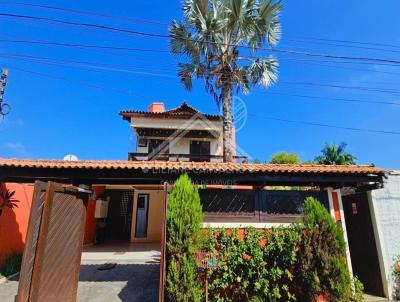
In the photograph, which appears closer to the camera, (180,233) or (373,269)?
(180,233)

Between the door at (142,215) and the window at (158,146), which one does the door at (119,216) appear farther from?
the window at (158,146)

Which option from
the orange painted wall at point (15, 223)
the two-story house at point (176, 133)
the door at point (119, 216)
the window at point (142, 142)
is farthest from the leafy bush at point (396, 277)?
the window at point (142, 142)

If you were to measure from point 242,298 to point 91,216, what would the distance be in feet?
34.1

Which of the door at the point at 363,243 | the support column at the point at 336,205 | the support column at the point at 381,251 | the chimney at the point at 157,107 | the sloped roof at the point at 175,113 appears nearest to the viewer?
the support column at the point at 381,251

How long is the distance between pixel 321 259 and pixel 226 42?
9391mm

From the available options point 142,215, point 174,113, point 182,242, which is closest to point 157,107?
point 174,113

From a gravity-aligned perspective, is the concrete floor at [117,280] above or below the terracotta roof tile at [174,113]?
below

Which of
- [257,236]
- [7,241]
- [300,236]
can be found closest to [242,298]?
[257,236]

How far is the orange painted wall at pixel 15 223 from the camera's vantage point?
25.0 ft

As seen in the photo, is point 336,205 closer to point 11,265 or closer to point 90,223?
point 11,265

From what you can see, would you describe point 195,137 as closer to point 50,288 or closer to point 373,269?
point 373,269

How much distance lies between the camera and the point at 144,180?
23.8ft

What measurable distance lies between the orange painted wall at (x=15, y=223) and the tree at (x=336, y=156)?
25928 millimetres

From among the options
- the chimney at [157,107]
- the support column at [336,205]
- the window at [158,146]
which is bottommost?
the support column at [336,205]
